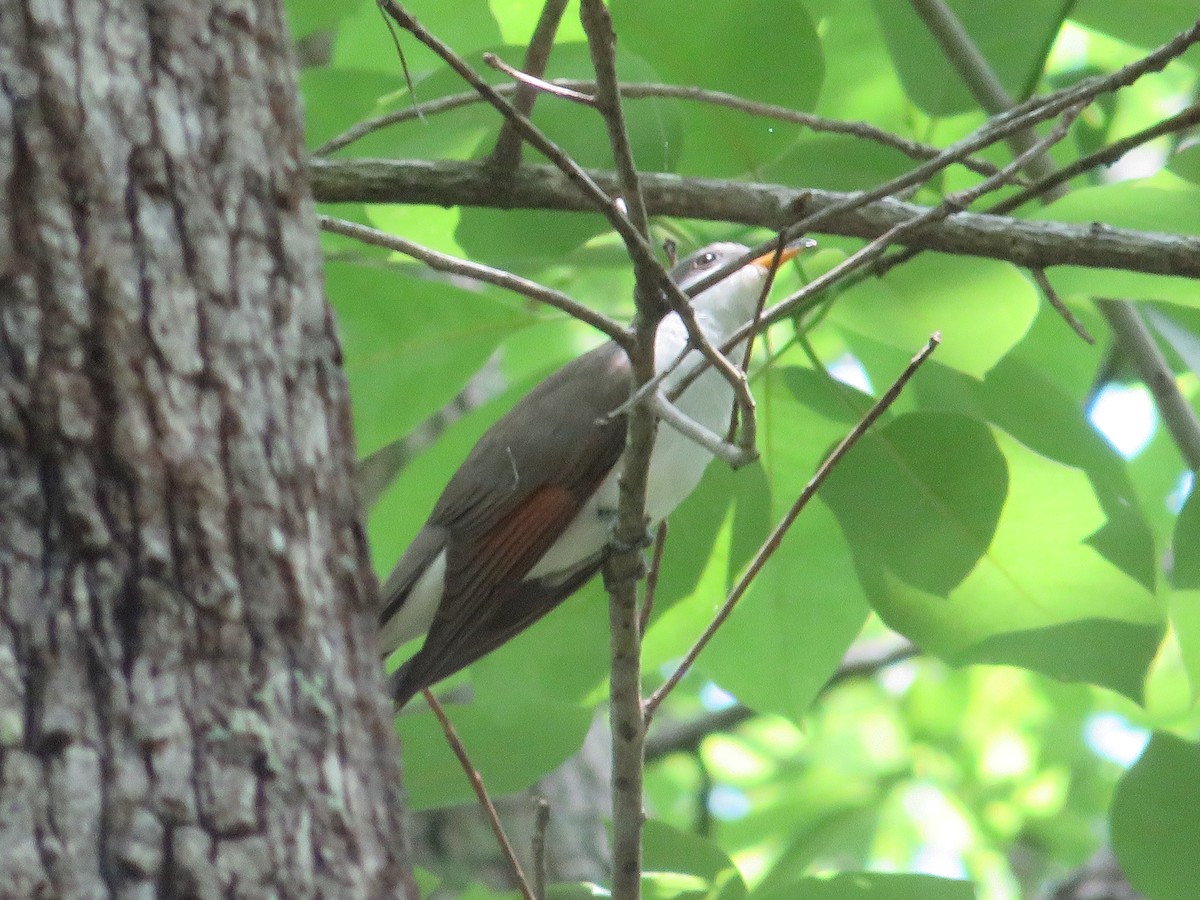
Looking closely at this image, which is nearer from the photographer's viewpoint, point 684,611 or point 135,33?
point 135,33

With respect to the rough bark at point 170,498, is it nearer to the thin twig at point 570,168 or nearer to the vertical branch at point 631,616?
the thin twig at point 570,168

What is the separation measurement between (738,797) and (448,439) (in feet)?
13.5

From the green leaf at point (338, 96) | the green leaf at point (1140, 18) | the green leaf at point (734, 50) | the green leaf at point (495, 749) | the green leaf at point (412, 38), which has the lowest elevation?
the green leaf at point (495, 749)

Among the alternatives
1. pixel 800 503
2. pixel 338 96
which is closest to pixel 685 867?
pixel 800 503

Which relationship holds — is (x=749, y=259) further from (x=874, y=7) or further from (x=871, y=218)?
(x=874, y=7)

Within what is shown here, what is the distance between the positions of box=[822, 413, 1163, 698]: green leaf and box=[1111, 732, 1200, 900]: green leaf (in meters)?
0.15

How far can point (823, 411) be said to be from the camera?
9.55 feet

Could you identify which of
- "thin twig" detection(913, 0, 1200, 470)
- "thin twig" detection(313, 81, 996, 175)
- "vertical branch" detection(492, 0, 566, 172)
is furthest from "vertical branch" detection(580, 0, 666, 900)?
"thin twig" detection(913, 0, 1200, 470)

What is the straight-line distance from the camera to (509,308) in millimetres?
3068

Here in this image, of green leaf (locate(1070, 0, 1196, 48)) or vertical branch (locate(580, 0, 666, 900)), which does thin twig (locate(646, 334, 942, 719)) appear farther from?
green leaf (locate(1070, 0, 1196, 48))

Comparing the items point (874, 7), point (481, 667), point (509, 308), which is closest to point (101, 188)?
point (509, 308)

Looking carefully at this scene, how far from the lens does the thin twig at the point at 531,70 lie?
2.33 m

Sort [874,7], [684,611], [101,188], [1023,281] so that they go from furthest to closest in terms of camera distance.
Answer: [874,7] < [684,611] < [1023,281] < [101,188]

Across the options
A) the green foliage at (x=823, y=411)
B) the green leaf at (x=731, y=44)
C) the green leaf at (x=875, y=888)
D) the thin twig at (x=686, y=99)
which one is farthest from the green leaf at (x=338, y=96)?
the green leaf at (x=875, y=888)
